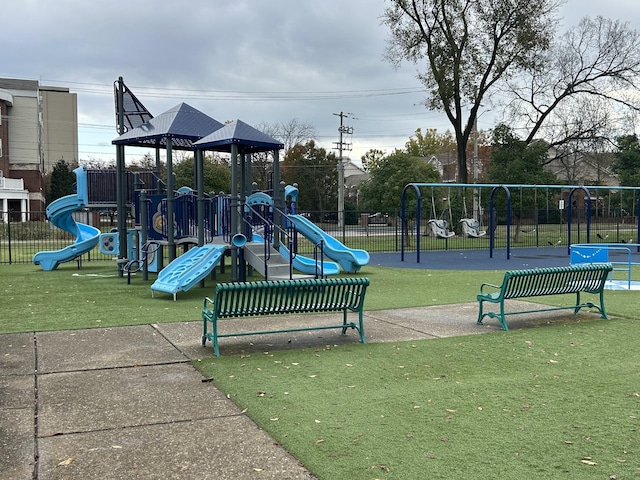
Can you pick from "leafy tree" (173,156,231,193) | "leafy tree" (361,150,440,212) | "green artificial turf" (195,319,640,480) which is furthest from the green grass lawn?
"leafy tree" (173,156,231,193)

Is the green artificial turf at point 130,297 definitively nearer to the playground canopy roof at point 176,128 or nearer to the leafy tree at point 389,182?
the playground canopy roof at point 176,128

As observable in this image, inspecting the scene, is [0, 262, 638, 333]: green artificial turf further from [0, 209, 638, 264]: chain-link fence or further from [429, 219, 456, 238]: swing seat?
[0, 209, 638, 264]: chain-link fence

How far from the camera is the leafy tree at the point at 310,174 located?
65062mm

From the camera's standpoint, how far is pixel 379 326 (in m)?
9.58

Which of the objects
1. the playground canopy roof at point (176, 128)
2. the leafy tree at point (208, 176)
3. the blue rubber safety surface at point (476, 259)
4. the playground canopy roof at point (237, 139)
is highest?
the leafy tree at point (208, 176)

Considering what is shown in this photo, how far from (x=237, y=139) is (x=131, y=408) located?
9720 millimetres

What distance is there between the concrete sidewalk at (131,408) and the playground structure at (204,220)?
4715 millimetres

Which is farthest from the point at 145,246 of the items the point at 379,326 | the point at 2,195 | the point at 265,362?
the point at 2,195

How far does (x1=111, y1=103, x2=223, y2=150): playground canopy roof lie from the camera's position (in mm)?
16219

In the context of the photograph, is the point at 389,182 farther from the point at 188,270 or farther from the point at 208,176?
the point at 188,270

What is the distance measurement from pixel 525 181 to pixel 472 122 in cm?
527

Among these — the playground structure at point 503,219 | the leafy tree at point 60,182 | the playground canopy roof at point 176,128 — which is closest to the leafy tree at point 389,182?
the playground structure at point 503,219

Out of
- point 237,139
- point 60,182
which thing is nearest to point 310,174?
point 60,182

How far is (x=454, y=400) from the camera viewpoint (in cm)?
570
